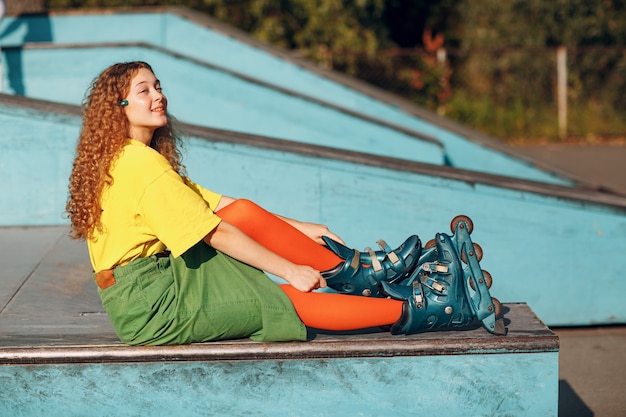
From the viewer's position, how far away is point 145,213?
3186mm

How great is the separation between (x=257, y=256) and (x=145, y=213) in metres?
0.43

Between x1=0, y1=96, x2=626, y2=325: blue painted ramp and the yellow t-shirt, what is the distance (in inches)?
70.9

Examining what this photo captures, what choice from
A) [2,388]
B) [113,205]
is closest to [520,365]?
[113,205]

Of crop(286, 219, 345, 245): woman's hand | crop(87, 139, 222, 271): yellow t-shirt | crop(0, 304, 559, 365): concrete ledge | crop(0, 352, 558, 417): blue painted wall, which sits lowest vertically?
crop(0, 352, 558, 417): blue painted wall

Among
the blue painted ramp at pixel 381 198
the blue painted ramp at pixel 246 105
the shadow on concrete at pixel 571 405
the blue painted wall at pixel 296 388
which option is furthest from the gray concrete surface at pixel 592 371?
the blue painted ramp at pixel 246 105

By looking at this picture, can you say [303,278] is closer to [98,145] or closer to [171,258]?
[171,258]

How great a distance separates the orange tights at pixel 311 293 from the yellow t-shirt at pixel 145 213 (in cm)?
26

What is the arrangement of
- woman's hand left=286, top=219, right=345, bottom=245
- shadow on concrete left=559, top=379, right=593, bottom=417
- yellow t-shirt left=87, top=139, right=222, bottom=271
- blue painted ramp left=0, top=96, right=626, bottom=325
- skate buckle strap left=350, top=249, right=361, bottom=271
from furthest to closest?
blue painted ramp left=0, top=96, right=626, bottom=325 < shadow on concrete left=559, top=379, right=593, bottom=417 < woman's hand left=286, top=219, right=345, bottom=245 < skate buckle strap left=350, top=249, right=361, bottom=271 < yellow t-shirt left=87, top=139, right=222, bottom=271

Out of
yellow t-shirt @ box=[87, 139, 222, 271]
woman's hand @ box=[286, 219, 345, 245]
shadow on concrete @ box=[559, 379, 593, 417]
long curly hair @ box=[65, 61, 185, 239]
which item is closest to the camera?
yellow t-shirt @ box=[87, 139, 222, 271]

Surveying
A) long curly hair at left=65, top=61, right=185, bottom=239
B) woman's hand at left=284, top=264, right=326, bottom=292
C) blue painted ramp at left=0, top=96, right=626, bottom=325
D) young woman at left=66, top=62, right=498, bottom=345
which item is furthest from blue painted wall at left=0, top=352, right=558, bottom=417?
blue painted ramp at left=0, top=96, right=626, bottom=325

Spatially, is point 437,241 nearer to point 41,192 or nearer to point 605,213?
point 605,213

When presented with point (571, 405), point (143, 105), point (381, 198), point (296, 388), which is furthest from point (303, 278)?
point (381, 198)

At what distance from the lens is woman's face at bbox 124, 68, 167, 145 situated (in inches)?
133

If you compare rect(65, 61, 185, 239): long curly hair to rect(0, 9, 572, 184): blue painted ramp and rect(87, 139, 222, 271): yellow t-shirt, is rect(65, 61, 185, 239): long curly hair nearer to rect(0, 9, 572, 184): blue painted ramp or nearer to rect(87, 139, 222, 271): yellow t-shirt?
rect(87, 139, 222, 271): yellow t-shirt
